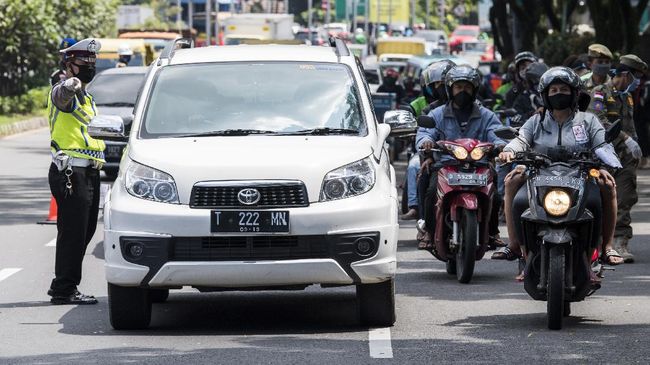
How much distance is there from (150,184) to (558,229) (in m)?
2.38

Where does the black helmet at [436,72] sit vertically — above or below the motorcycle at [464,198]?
above

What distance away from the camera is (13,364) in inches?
338

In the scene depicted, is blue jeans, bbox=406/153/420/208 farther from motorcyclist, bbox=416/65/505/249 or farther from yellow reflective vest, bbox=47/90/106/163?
yellow reflective vest, bbox=47/90/106/163

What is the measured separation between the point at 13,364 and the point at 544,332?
3106 millimetres

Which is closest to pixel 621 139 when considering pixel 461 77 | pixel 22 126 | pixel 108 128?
pixel 461 77

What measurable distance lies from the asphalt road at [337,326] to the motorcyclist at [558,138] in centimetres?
Answer: 59

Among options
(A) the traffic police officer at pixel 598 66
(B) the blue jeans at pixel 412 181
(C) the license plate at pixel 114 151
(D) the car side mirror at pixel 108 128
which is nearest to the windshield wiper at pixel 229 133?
(D) the car side mirror at pixel 108 128

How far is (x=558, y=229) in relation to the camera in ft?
31.6

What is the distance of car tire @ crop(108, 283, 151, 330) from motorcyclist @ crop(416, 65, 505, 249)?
352 centimetres

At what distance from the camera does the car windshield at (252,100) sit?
10.4m

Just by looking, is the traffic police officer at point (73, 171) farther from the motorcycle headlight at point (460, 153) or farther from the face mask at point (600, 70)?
the face mask at point (600, 70)

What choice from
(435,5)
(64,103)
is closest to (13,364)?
(64,103)

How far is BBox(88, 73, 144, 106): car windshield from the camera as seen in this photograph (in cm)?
2408

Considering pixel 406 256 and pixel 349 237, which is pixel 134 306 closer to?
pixel 349 237
